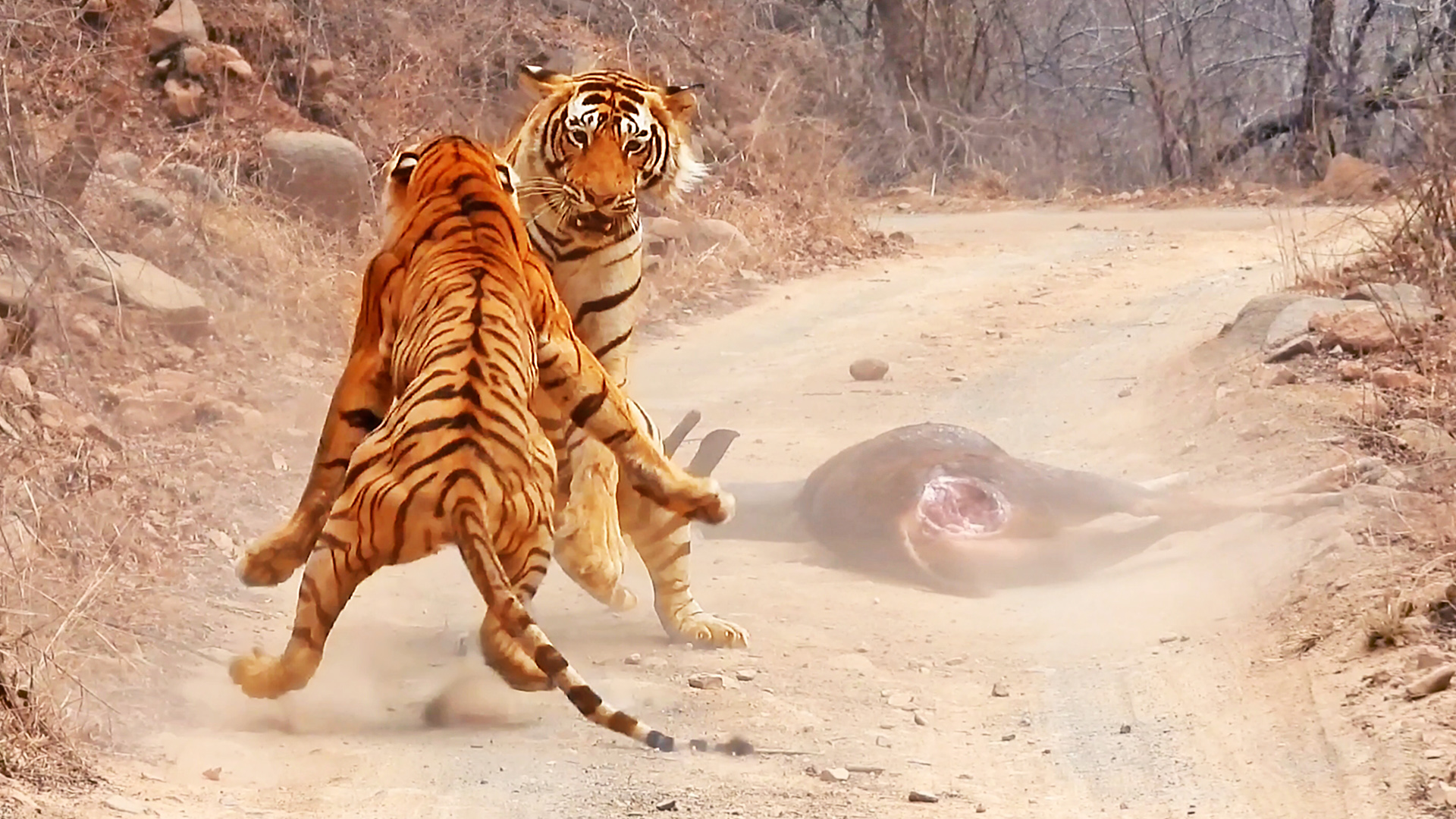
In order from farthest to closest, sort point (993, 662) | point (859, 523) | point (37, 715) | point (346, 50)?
point (346, 50)
point (859, 523)
point (993, 662)
point (37, 715)

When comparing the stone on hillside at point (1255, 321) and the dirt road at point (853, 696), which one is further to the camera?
the stone on hillside at point (1255, 321)

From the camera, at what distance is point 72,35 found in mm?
9914

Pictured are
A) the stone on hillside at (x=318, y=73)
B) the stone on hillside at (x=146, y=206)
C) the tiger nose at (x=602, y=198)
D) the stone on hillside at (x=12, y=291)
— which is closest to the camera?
the tiger nose at (x=602, y=198)

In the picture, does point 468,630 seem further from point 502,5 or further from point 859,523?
point 502,5

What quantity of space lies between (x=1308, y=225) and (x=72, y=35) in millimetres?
9561

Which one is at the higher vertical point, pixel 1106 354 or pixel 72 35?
pixel 72 35

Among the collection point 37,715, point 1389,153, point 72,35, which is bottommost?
point 1389,153

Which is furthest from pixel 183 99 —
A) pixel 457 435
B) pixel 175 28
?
pixel 457 435

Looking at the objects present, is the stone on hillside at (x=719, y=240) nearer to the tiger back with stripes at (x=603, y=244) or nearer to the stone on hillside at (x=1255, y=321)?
the stone on hillside at (x=1255, y=321)

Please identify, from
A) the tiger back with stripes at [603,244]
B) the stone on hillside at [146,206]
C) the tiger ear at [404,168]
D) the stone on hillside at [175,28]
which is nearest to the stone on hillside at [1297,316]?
the tiger back with stripes at [603,244]

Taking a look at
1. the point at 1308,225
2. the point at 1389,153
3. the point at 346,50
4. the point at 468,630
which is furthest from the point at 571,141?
the point at 1389,153

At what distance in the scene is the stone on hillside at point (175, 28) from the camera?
11.7 m

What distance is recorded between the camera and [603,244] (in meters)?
5.22

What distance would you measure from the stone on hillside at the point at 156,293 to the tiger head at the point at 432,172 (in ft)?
12.9
